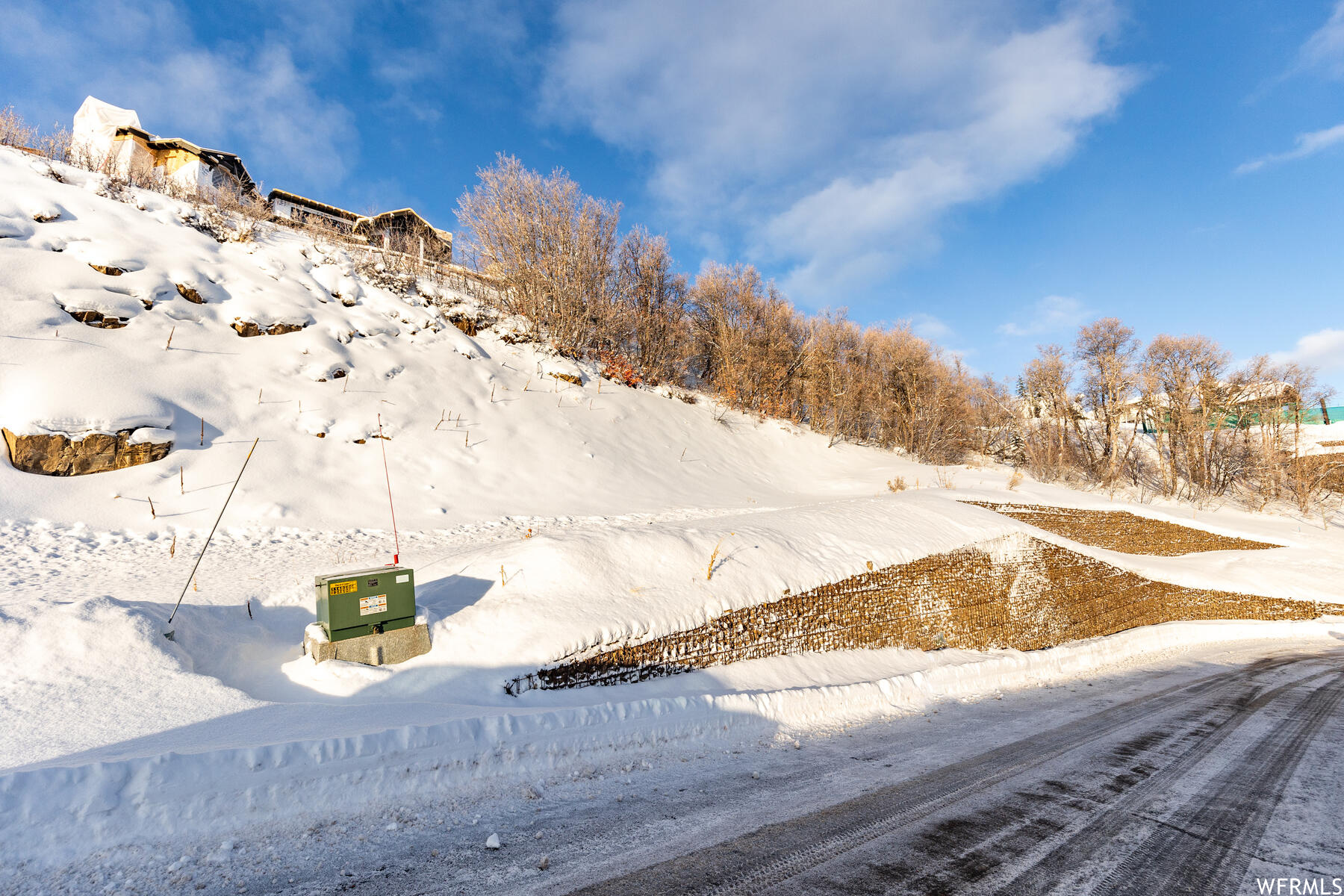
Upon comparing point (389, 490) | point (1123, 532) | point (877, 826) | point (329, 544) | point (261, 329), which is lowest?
point (877, 826)

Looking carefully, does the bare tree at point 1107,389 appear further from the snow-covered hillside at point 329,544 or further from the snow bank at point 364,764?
the snow bank at point 364,764

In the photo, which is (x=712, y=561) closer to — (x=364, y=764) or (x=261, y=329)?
(x=364, y=764)

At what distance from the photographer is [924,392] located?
34.1 meters

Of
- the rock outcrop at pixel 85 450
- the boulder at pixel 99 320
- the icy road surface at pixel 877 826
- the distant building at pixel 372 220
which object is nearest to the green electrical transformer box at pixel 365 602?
the icy road surface at pixel 877 826

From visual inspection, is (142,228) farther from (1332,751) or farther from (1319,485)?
(1319,485)

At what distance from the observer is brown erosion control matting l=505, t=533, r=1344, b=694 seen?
7.11 metres

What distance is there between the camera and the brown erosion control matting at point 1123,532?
16.7 metres

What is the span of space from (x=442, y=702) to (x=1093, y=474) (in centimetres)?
3713

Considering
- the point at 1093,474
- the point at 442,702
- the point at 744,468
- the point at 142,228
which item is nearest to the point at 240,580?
the point at 442,702

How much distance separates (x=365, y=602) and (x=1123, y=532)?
22262 mm

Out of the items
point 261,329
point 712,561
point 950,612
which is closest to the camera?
point 712,561

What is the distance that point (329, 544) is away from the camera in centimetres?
987

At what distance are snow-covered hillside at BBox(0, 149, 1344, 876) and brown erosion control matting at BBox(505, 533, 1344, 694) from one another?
31 centimetres

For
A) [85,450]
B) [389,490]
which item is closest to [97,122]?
[85,450]
